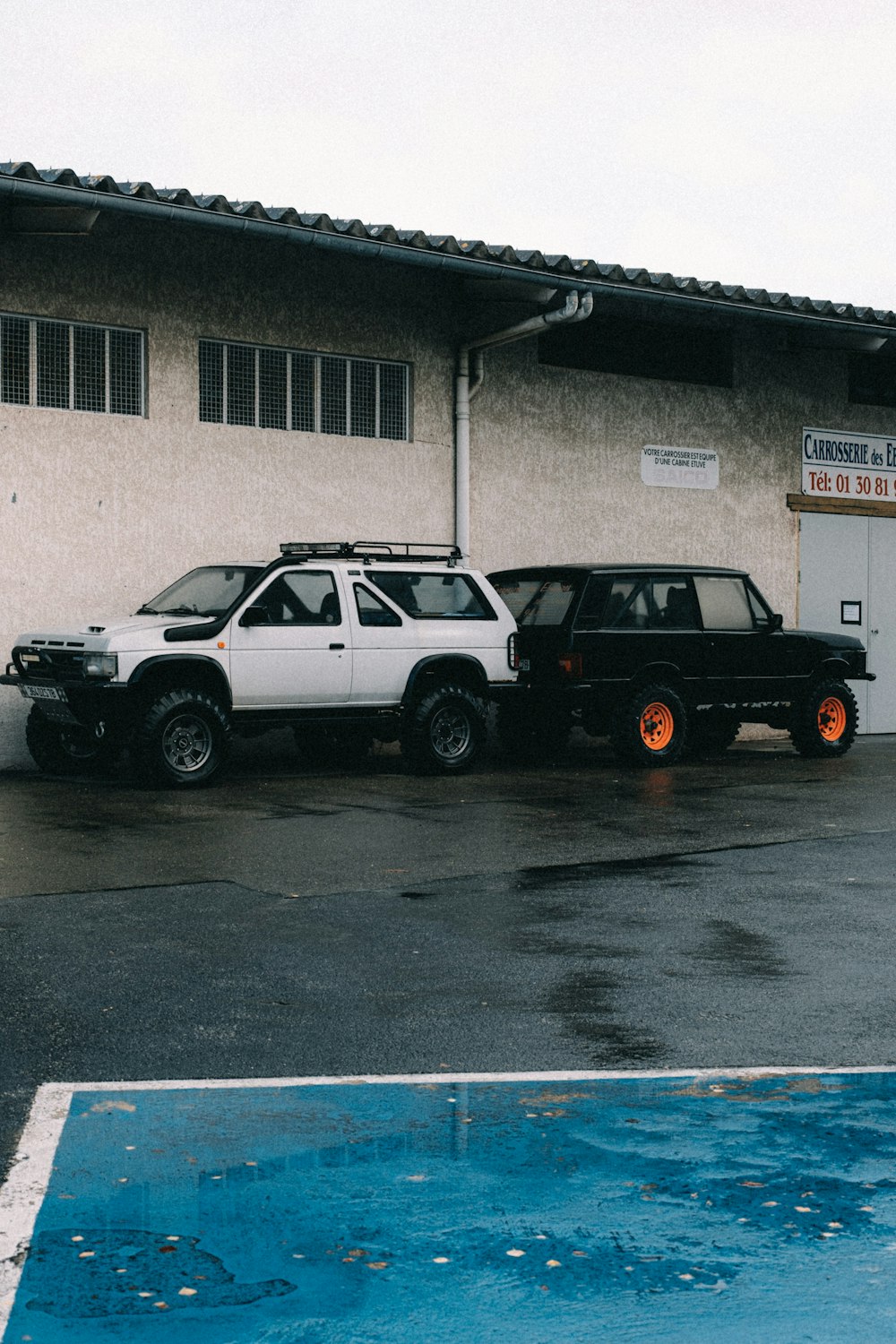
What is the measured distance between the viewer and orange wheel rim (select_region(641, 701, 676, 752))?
1559 cm

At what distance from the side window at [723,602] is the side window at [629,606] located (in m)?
0.73

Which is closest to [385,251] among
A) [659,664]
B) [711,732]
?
[659,664]

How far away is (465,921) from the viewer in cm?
779

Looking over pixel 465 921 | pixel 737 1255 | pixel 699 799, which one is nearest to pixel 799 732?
pixel 699 799

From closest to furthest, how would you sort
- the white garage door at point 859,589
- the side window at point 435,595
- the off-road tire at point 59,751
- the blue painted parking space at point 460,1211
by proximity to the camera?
1. the blue painted parking space at point 460,1211
2. the off-road tire at point 59,751
3. the side window at point 435,595
4. the white garage door at point 859,589

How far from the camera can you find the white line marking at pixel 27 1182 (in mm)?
3510

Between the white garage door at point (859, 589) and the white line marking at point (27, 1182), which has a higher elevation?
the white garage door at point (859, 589)

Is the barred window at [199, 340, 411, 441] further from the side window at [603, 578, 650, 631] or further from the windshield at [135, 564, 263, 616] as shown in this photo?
the side window at [603, 578, 650, 631]

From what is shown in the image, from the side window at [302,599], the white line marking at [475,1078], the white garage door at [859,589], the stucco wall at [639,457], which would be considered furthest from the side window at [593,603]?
the white line marking at [475,1078]

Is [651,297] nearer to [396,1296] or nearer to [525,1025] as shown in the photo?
[525,1025]

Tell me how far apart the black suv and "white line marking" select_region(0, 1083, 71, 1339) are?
34.2 feet

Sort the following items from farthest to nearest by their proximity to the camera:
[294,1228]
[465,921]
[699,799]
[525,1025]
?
[699,799], [465,921], [525,1025], [294,1228]

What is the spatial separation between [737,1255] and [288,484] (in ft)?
43.7

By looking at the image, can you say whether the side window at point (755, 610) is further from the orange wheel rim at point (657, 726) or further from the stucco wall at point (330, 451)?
the stucco wall at point (330, 451)
